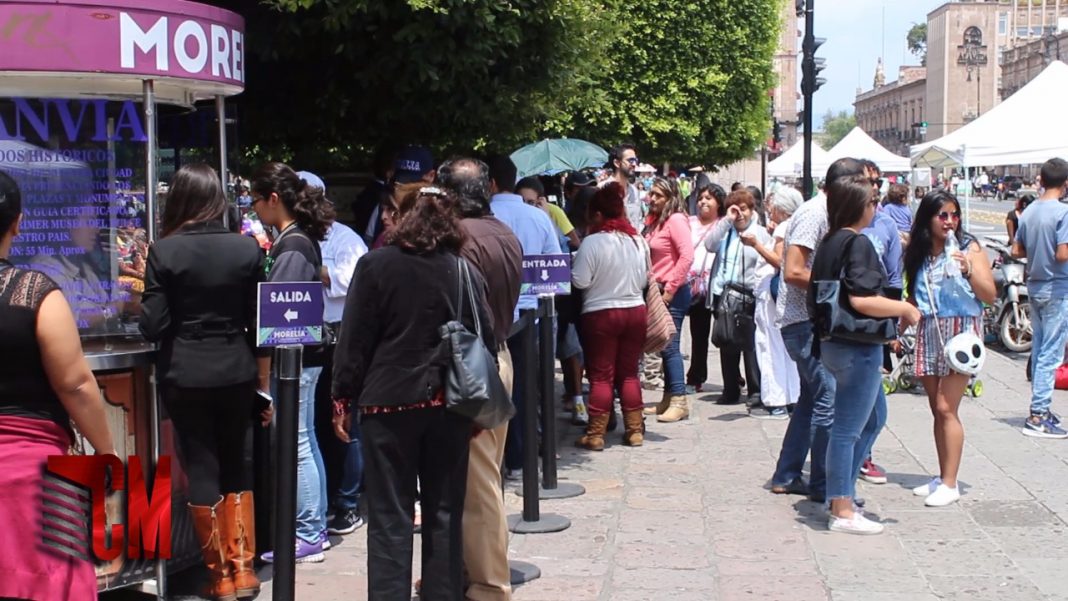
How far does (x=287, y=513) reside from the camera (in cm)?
447

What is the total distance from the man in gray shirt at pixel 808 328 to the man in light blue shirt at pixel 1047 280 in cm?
269

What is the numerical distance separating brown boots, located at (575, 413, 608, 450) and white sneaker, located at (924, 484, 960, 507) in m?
2.25

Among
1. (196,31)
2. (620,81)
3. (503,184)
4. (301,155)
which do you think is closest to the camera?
(196,31)

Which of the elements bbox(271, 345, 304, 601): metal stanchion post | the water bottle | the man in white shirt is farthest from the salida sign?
the water bottle

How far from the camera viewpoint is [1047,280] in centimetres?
894

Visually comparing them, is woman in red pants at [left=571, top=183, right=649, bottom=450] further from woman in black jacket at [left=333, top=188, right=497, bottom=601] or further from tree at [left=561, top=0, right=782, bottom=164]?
tree at [left=561, top=0, right=782, bottom=164]

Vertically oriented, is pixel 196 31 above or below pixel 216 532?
above

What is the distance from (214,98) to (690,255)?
4.47m

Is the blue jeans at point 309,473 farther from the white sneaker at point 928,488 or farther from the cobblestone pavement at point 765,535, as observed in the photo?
the white sneaker at point 928,488

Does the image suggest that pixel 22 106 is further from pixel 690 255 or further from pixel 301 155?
pixel 690 255

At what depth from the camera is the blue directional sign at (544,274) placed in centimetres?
665

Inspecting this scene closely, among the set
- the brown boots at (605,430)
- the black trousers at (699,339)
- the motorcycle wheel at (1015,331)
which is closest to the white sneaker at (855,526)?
the brown boots at (605,430)

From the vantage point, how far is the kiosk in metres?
5.06

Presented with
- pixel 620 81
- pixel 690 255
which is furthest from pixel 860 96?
pixel 690 255
